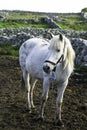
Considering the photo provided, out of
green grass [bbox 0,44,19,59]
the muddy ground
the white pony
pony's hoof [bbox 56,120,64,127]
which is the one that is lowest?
green grass [bbox 0,44,19,59]

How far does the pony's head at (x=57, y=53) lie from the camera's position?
9.47m

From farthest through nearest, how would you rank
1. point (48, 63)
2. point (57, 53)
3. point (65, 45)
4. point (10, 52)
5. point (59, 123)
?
1. point (10, 52)
2. point (59, 123)
3. point (65, 45)
4. point (57, 53)
5. point (48, 63)

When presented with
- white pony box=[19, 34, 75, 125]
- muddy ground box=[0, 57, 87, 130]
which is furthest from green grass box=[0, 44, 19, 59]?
white pony box=[19, 34, 75, 125]

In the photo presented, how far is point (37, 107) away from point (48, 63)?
3.29 m

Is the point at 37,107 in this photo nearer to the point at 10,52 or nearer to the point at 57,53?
the point at 57,53

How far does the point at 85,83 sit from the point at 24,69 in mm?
4684

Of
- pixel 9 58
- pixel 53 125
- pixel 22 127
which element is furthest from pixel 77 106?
pixel 9 58

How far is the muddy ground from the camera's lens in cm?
1055

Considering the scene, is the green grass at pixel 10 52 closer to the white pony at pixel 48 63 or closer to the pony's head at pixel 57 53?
the white pony at pixel 48 63

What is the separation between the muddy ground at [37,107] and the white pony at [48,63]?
371mm

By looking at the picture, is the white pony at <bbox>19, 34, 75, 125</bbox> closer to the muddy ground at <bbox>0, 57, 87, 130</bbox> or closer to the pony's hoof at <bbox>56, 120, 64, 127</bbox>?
the pony's hoof at <bbox>56, 120, 64, 127</bbox>

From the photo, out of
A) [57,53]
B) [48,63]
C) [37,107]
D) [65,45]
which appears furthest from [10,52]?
[48,63]

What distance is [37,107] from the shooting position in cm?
1234

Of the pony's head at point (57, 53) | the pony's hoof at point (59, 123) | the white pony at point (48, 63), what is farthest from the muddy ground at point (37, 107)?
the pony's head at point (57, 53)
